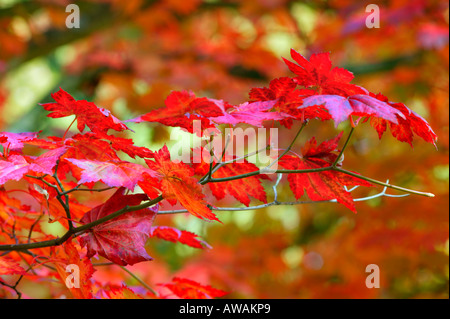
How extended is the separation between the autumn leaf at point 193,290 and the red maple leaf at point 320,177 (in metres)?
0.29

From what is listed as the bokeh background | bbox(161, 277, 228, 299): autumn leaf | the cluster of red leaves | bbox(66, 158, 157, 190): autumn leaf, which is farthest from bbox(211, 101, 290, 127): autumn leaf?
the bokeh background

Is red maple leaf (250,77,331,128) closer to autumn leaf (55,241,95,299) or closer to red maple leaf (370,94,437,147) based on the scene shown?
red maple leaf (370,94,437,147)

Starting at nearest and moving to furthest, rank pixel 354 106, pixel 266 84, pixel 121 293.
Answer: pixel 354 106, pixel 121 293, pixel 266 84

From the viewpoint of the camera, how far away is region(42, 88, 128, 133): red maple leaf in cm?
59

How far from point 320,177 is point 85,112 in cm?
34

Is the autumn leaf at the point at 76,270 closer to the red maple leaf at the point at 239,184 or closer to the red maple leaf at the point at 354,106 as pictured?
the red maple leaf at the point at 239,184

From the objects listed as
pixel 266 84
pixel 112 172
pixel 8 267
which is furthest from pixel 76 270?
pixel 266 84

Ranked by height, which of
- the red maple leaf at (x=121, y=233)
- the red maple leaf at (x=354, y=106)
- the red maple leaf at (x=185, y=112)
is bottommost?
the red maple leaf at (x=121, y=233)

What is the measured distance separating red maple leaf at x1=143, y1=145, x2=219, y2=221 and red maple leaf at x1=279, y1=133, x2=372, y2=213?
17 centimetres

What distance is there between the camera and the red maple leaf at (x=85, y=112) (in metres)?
0.59

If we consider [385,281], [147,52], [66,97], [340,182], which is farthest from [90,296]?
[147,52]

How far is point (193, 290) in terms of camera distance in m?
0.85

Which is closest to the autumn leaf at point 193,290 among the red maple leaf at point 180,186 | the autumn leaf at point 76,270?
the autumn leaf at point 76,270

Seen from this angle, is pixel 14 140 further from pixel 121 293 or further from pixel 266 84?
pixel 266 84
